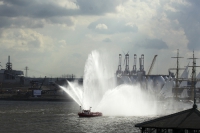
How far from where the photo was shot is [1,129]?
284 ft

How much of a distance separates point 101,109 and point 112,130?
46.0 metres

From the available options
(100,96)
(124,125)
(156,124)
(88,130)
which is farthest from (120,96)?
(156,124)

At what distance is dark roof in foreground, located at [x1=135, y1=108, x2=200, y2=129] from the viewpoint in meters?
41.5

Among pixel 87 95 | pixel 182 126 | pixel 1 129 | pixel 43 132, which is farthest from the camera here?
pixel 87 95

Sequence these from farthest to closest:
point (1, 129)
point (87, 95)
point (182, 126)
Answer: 1. point (87, 95)
2. point (1, 129)
3. point (182, 126)

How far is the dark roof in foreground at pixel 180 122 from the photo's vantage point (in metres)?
41.5

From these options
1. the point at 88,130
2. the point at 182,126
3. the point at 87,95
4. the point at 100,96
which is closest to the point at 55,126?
the point at 88,130

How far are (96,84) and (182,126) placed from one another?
8736cm

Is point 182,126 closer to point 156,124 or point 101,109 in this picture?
point 156,124

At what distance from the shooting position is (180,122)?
139 ft

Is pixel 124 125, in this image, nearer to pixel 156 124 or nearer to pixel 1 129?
pixel 1 129

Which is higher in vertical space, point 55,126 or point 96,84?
point 96,84

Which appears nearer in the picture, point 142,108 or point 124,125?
point 124,125

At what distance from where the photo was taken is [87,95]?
409 ft
